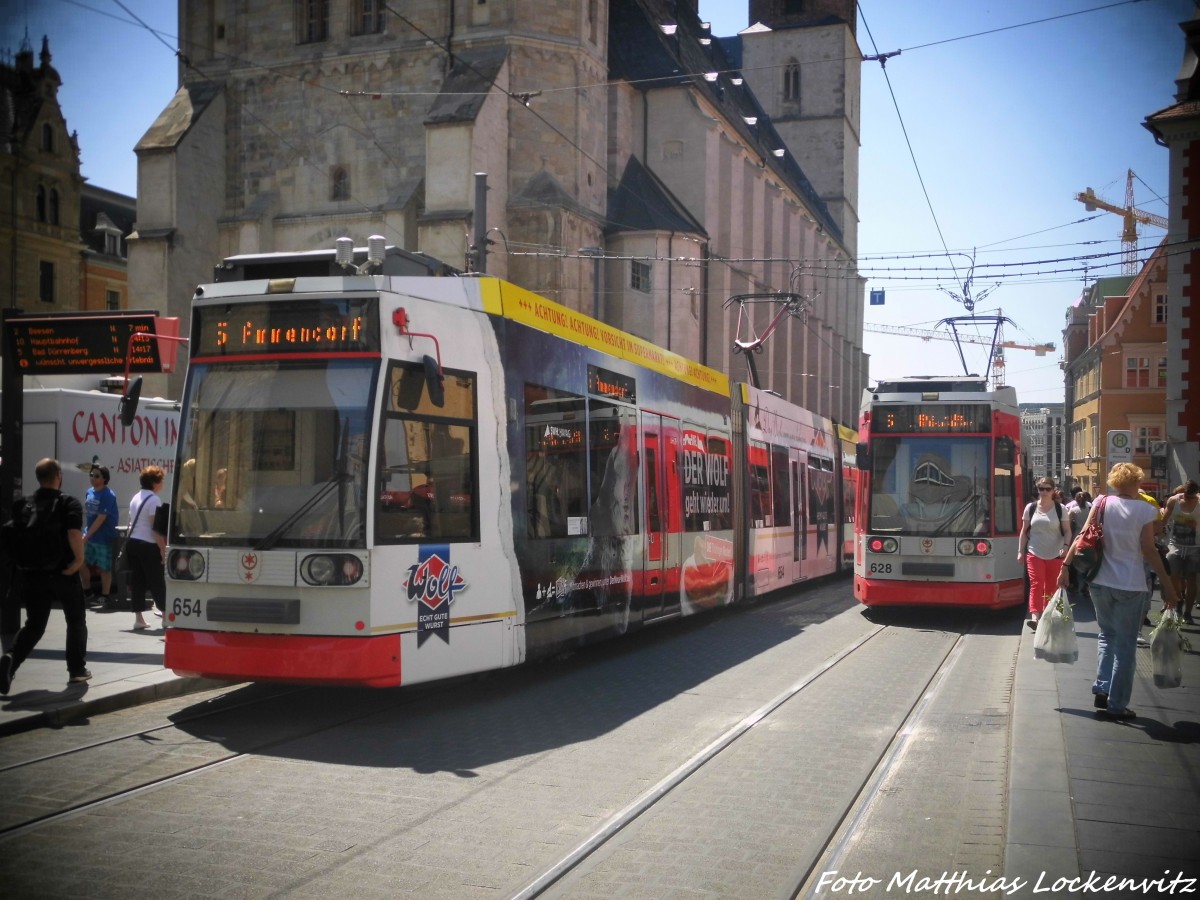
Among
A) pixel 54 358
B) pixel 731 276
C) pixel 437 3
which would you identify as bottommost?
pixel 54 358

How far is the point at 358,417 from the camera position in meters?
8.23

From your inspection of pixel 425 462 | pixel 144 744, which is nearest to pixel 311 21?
pixel 425 462

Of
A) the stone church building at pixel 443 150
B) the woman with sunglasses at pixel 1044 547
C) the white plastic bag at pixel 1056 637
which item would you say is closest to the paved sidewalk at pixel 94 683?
the white plastic bag at pixel 1056 637

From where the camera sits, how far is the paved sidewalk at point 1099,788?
5.04m

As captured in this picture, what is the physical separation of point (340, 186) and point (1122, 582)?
116 ft

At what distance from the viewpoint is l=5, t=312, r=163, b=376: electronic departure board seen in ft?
37.9

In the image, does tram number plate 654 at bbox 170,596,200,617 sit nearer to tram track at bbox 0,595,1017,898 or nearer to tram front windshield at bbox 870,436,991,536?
tram track at bbox 0,595,1017,898

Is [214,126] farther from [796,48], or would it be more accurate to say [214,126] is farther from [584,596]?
[796,48]

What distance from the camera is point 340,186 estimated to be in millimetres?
40031

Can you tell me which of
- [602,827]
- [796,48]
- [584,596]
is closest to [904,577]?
[584,596]

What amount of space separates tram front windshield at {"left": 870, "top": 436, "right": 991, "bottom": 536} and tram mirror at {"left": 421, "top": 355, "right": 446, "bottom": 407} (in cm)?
895

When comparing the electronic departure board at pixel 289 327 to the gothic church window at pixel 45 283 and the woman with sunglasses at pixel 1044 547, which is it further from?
the gothic church window at pixel 45 283

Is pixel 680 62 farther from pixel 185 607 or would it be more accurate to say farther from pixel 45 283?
pixel 185 607

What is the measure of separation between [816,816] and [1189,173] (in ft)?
24.8
